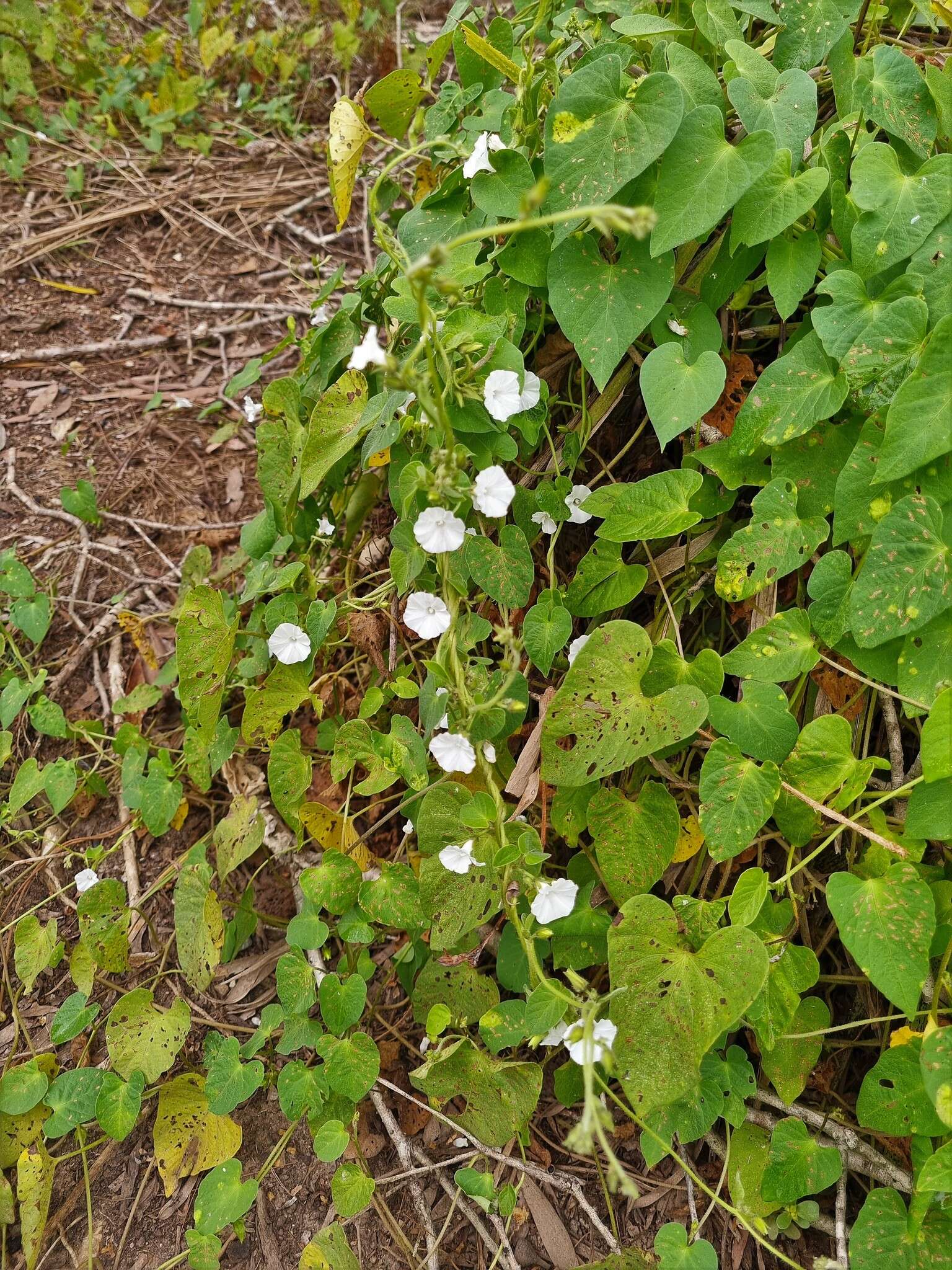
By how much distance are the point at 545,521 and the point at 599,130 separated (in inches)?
20.7

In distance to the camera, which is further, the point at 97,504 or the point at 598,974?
the point at 97,504

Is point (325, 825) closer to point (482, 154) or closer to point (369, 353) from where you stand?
point (369, 353)

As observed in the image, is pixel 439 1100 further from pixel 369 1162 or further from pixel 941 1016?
pixel 941 1016

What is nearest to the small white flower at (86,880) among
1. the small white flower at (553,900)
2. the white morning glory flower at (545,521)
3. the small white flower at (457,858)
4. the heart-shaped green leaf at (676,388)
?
the small white flower at (457,858)

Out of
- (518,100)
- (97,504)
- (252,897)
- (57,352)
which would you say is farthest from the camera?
(57,352)

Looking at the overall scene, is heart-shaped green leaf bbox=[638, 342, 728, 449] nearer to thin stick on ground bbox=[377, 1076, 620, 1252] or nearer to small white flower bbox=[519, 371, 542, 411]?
small white flower bbox=[519, 371, 542, 411]

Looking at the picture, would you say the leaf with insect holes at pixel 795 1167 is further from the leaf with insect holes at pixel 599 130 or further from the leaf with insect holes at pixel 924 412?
the leaf with insect holes at pixel 599 130

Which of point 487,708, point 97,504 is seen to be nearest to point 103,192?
point 97,504

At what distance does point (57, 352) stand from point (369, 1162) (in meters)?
2.15

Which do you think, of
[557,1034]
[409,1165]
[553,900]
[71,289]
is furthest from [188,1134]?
[71,289]

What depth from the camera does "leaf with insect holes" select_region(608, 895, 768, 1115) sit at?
3.43 feet

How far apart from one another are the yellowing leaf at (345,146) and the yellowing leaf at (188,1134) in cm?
144

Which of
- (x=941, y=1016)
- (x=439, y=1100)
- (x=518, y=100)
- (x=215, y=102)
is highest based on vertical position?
(x=518, y=100)

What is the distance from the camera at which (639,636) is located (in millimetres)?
1195
